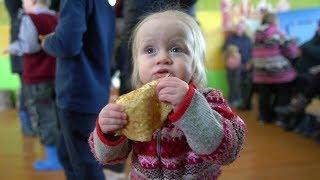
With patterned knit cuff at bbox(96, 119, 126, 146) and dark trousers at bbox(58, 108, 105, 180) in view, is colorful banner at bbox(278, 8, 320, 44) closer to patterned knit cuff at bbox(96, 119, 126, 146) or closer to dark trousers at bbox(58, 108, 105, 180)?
dark trousers at bbox(58, 108, 105, 180)

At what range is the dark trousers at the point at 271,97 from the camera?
4859 mm

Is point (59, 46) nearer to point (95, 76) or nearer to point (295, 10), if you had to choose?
point (95, 76)

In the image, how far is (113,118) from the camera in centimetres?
101

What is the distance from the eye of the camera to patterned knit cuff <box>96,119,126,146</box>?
1062 millimetres

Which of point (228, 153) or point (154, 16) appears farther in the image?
point (154, 16)

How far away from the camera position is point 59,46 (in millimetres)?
1844

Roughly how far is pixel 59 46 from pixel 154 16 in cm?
82

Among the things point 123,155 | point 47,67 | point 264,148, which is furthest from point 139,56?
point 264,148

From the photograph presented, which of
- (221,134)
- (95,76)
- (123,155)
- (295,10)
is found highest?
(221,134)

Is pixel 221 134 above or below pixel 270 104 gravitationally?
above

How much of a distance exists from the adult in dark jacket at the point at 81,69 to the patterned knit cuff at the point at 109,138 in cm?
84

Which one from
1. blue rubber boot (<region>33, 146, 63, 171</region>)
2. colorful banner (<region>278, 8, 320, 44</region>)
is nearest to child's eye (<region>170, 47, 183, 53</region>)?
blue rubber boot (<region>33, 146, 63, 171</region>)

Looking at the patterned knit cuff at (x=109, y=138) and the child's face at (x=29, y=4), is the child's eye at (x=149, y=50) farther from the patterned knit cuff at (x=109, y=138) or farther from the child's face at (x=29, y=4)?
the child's face at (x=29, y=4)

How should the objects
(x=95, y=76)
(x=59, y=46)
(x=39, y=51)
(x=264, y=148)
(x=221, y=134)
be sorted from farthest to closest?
(x=264, y=148), (x=39, y=51), (x=95, y=76), (x=59, y=46), (x=221, y=134)
